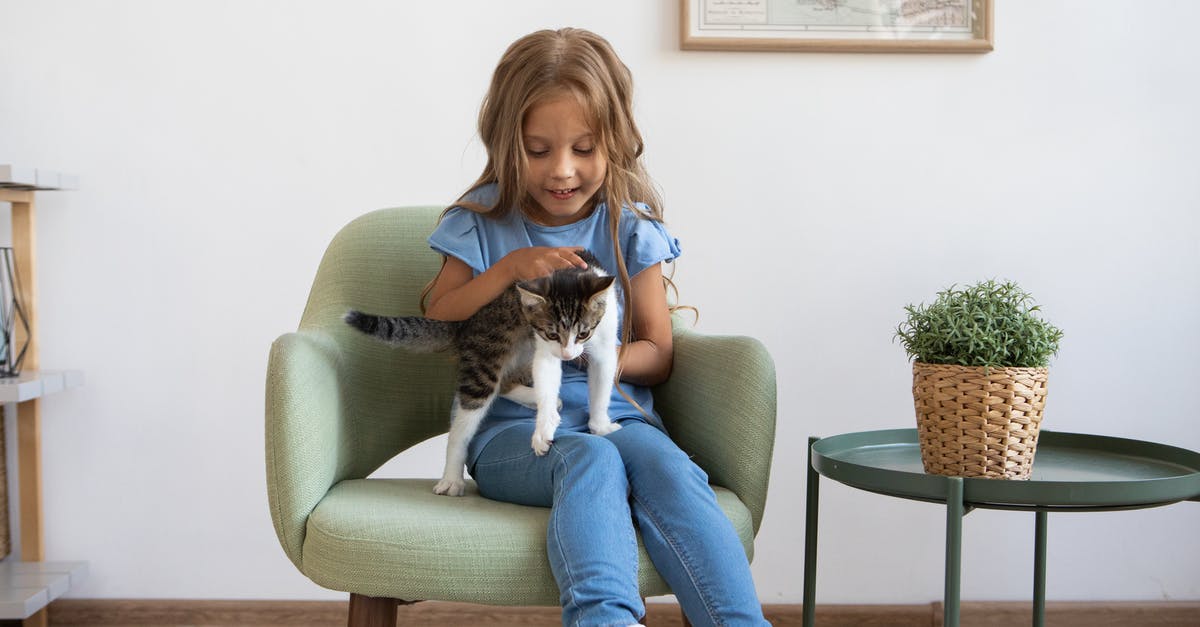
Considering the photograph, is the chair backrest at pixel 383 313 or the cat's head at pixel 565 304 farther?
the chair backrest at pixel 383 313

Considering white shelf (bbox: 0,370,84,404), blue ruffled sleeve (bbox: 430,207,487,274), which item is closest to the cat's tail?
blue ruffled sleeve (bbox: 430,207,487,274)

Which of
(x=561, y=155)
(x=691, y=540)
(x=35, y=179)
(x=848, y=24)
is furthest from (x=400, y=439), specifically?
(x=848, y=24)

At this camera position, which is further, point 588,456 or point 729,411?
point 729,411

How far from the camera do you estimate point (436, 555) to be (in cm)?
121

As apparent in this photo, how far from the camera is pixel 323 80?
2188 millimetres

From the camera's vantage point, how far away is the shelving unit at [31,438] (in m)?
2.04

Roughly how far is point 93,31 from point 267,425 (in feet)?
4.16

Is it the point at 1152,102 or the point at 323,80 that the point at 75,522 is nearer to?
the point at 323,80

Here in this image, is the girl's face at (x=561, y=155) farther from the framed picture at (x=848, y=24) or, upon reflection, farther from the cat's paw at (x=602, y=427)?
the framed picture at (x=848, y=24)

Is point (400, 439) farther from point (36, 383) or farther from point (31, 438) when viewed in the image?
point (31, 438)

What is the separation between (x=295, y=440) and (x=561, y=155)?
→ 0.54 m

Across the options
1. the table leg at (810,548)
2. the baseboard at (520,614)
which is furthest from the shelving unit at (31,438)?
the table leg at (810,548)

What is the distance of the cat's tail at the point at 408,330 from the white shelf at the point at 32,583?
3.29 feet

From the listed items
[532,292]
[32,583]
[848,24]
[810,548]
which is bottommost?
[32,583]
